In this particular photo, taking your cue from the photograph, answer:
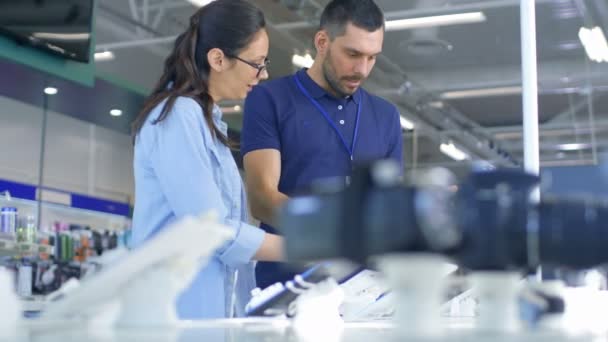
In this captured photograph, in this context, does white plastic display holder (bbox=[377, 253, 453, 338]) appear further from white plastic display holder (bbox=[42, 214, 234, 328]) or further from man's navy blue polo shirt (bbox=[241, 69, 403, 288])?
man's navy blue polo shirt (bbox=[241, 69, 403, 288])

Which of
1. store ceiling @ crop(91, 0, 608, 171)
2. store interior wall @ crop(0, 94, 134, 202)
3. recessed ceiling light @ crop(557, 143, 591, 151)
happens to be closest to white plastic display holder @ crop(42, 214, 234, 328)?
store ceiling @ crop(91, 0, 608, 171)

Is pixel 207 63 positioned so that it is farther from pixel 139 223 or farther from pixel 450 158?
pixel 450 158

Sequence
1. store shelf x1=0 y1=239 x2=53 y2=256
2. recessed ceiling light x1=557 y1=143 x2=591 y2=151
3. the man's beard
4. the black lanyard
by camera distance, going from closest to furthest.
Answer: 1. the black lanyard
2. the man's beard
3. store shelf x1=0 y1=239 x2=53 y2=256
4. recessed ceiling light x1=557 y1=143 x2=591 y2=151

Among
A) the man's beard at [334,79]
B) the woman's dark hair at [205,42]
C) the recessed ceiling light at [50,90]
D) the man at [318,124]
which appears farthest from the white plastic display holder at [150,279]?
the recessed ceiling light at [50,90]

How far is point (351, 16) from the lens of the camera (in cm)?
265

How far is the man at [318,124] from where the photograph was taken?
89.8 inches

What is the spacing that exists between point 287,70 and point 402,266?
34.3 feet

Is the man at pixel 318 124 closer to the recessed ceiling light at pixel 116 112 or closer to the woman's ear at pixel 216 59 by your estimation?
the woman's ear at pixel 216 59

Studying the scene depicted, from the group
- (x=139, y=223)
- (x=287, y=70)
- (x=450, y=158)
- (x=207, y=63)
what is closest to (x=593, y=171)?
(x=139, y=223)

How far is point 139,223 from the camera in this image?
163 cm

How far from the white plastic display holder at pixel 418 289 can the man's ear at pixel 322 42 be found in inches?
83.1

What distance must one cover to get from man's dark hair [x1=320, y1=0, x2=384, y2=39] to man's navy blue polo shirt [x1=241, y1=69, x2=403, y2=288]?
23 cm

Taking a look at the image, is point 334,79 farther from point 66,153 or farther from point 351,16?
point 66,153

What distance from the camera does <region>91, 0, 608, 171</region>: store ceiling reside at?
8938 mm
